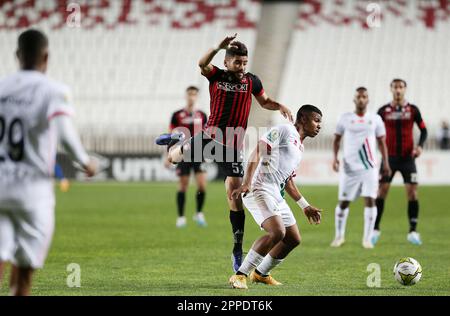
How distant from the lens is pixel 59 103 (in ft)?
17.2

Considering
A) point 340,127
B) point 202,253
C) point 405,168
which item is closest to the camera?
point 202,253

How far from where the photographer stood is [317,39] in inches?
1350

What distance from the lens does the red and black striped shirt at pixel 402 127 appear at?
43.8ft

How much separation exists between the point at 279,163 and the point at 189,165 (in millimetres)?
7870

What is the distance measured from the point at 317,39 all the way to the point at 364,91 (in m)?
22.1

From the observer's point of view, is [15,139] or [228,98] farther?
[228,98]

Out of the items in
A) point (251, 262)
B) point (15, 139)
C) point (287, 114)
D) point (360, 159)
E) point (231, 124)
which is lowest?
point (251, 262)

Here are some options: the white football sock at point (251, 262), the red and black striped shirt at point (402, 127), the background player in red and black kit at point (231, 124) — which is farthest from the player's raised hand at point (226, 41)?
the red and black striped shirt at point (402, 127)

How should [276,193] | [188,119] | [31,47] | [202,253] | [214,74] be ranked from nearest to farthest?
[31,47], [276,193], [214,74], [202,253], [188,119]

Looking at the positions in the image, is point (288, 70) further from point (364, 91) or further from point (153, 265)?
point (153, 265)

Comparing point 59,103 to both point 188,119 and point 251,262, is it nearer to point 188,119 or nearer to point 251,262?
point 251,262

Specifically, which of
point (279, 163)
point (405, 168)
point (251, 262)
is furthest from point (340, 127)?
point (251, 262)
